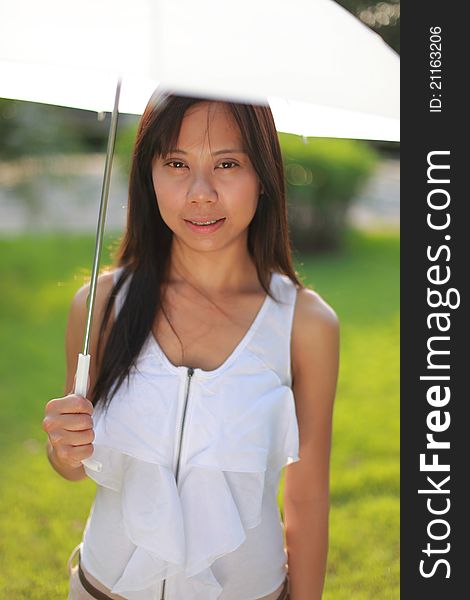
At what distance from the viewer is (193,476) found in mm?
2166

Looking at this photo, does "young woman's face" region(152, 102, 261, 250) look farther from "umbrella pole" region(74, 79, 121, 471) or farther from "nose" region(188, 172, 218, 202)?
"umbrella pole" region(74, 79, 121, 471)

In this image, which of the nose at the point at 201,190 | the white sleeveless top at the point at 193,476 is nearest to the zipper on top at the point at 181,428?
the white sleeveless top at the point at 193,476

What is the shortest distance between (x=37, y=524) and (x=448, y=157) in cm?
267

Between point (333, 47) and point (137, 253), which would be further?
point (137, 253)

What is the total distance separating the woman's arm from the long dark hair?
0.63ft

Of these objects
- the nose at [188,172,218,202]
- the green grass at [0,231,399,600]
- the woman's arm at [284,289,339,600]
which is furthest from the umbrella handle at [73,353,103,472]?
the green grass at [0,231,399,600]

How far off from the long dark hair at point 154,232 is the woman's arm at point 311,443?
192 millimetres

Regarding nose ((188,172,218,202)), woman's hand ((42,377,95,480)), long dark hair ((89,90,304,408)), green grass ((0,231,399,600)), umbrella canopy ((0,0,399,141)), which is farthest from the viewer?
green grass ((0,231,399,600))

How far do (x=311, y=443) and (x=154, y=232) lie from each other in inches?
28.4

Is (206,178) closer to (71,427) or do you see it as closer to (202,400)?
(202,400)

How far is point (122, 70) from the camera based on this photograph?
1850 millimetres

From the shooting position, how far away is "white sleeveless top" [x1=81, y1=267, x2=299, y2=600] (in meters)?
2.14

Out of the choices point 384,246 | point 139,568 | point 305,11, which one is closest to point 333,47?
point 305,11

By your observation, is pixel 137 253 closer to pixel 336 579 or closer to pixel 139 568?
pixel 139 568
